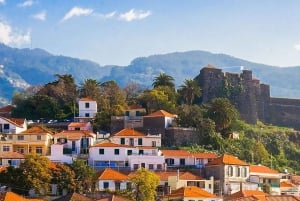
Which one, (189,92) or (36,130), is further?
(189,92)

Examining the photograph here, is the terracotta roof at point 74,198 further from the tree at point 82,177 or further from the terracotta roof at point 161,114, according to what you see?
the terracotta roof at point 161,114

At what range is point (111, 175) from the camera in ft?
A: 177

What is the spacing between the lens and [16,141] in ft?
198

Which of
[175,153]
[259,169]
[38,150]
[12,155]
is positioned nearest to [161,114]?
[175,153]

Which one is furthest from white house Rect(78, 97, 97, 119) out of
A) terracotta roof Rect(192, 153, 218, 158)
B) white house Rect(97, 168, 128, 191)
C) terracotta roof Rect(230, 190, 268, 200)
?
terracotta roof Rect(230, 190, 268, 200)

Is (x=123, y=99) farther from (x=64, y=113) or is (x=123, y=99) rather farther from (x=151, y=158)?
(x=151, y=158)

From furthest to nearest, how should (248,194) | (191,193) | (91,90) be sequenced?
1. (91,90)
2. (248,194)
3. (191,193)

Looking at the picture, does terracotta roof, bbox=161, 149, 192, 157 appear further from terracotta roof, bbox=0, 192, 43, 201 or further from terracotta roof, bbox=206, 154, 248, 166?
terracotta roof, bbox=0, 192, 43, 201

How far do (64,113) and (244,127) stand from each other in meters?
16.8

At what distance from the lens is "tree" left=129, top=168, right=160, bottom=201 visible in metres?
50.7

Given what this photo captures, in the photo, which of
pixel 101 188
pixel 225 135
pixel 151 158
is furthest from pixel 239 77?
pixel 101 188

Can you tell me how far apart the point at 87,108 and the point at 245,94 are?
1878 cm

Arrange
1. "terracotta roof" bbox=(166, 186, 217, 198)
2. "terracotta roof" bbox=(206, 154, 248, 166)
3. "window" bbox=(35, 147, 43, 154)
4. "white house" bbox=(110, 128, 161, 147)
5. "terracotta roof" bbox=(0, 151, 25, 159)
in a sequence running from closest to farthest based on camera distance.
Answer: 1. "terracotta roof" bbox=(166, 186, 217, 198)
2. "terracotta roof" bbox=(0, 151, 25, 159)
3. "terracotta roof" bbox=(206, 154, 248, 166)
4. "window" bbox=(35, 147, 43, 154)
5. "white house" bbox=(110, 128, 161, 147)

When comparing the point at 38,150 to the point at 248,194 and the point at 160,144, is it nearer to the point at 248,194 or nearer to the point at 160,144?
the point at 160,144
